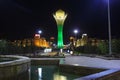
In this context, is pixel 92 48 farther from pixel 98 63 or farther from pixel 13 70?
pixel 13 70

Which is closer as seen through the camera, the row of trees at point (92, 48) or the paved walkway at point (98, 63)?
the paved walkway at point (98, 63)

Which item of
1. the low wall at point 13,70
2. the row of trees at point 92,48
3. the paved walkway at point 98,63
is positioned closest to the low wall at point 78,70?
the paved walkway at point 98,63

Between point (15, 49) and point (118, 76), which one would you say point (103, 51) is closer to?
point (15, 49)

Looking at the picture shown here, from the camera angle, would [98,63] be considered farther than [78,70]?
Yes

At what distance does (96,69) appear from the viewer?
52.0 ft

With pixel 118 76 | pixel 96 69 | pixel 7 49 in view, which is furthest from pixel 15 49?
pixel 118 76

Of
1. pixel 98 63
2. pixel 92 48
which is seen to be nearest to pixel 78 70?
pixel 98 63

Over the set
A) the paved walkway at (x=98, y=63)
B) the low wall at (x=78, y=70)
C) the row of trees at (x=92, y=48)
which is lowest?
the low wall at (x=78, y=70)

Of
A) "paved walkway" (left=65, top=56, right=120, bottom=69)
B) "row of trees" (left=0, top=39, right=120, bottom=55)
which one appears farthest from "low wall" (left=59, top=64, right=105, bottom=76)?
"row of trees" (left=0, top=39, right=120, bottom=55)

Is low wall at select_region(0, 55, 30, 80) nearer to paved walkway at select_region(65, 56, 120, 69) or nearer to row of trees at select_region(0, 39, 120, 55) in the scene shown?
paved walkway at select_region(65, 56, 120, 69)

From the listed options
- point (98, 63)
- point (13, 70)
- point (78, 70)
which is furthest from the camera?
point (98, 63)

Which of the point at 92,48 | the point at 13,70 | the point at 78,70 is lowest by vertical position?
the point at 78,70

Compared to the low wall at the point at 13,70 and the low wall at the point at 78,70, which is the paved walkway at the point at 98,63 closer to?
the low wall at the point at 78,70

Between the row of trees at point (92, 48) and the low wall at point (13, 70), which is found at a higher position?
the row of trees at point (92, 48)
